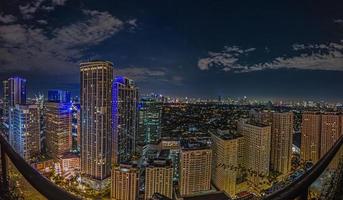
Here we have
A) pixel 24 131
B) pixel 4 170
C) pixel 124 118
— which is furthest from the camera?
pixel 124 118

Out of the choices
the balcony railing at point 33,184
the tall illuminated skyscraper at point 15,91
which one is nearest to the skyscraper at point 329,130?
the balcony railing at point 33,184

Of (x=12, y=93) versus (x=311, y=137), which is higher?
(x=12, y=93)

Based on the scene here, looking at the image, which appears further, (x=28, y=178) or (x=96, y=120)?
(x=96, y=120)

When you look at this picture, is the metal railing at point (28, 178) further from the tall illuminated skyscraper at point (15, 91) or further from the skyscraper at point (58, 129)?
the tall illuminated skyscraper at point (15, 91)

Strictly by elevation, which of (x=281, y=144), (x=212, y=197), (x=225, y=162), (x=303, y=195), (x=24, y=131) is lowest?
(x=212, y=197)

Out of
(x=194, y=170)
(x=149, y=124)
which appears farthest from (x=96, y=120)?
(x=149, y=124)

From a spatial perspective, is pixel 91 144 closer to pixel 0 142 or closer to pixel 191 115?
pixel 0 142

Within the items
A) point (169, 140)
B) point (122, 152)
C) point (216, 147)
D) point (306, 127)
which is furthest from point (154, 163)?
point (306, 127)

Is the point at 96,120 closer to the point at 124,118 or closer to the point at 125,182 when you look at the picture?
the point at 124,118

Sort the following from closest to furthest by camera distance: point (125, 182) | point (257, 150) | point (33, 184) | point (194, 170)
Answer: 1. point (33, 184)
2. point (125, 182)
3. point (194, 170)
4. point (257, 150)
